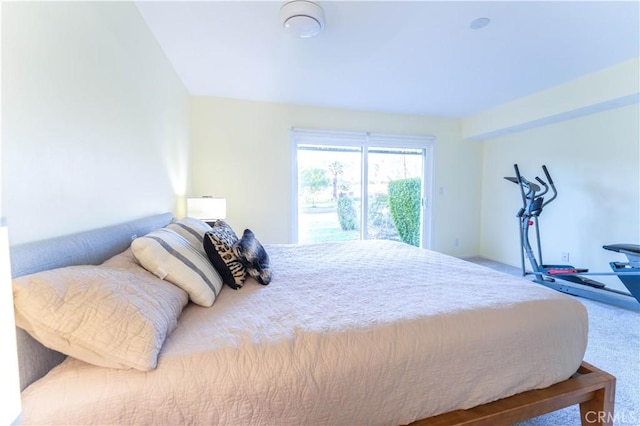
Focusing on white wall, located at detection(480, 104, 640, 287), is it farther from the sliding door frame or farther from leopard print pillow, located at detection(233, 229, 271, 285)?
leopard print pillow, located at detection(233, 229, 271, 285)

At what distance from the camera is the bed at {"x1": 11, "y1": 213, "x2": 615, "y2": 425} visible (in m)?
0.81

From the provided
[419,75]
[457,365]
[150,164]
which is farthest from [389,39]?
[457,365]

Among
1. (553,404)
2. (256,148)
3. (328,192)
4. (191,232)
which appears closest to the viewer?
(553,404)

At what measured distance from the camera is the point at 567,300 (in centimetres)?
136

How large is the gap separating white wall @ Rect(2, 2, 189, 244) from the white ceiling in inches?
20.8

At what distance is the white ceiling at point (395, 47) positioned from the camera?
1964mm

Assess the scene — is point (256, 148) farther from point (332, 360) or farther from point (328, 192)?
point (332, 360)

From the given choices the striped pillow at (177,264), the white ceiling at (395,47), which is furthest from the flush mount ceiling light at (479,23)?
the striped pillow at (177,264)

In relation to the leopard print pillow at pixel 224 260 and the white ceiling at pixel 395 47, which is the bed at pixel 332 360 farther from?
the white ceiling at pixel 395 47

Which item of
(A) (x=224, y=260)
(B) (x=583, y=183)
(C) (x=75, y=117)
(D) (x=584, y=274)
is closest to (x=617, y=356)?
(D) (x=584, y=274)

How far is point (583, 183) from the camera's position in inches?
134

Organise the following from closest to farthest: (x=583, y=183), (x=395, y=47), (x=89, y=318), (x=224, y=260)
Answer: (x=89, y=318), (x=224, y=260), (x=395, y=47), (x=583, y=183)

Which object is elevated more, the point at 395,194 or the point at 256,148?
the point at 256,148

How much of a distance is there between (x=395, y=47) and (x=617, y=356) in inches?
111
